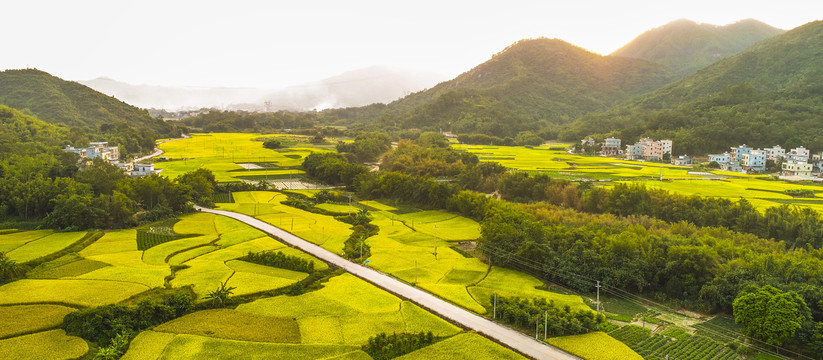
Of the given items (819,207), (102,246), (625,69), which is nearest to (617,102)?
(625,69)

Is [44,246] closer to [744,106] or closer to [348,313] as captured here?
[348,313]

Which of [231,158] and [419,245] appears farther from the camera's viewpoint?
[231,158]

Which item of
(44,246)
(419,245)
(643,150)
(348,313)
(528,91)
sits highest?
(528,91)

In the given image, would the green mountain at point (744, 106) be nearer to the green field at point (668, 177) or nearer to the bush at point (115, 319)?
the green field at point (668, 177)

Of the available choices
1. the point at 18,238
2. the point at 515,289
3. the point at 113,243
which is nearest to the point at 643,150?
the point at 515,289

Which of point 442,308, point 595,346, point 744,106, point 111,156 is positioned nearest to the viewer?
point 595,346

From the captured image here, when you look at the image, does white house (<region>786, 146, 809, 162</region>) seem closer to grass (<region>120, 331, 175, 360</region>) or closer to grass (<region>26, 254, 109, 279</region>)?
grass (<region>120, 331, 175, 360</region>)

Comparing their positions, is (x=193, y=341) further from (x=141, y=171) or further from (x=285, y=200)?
(x=141, y=171)
